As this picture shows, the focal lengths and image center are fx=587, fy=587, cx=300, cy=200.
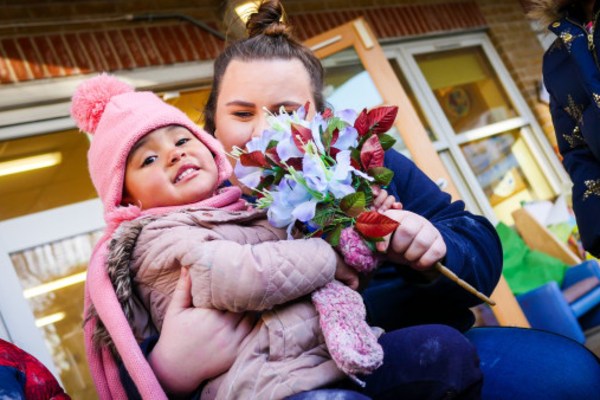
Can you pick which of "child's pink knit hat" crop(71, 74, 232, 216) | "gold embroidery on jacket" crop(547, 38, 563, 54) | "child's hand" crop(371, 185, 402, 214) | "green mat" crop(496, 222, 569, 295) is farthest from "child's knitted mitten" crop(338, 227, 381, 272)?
"green mat" crop(496, 222, 569, 295)

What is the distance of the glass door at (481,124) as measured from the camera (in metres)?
5.78

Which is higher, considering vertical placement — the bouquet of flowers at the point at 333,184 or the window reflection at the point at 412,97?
the window reflection at the point at 412,97

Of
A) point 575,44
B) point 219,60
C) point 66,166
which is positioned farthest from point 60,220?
point 575,44

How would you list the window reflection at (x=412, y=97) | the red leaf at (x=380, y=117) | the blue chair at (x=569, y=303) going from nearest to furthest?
1. the red leaf at (x=380, y=117)
2. the blue chair at (x=569, y=303)
3. the window reflection at (x=412, y=97)

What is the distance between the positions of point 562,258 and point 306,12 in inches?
119

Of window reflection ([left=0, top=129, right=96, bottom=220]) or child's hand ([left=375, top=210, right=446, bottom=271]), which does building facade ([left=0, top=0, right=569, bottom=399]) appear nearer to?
window reflection ([left=0, top=129, right=96, bottom=220])

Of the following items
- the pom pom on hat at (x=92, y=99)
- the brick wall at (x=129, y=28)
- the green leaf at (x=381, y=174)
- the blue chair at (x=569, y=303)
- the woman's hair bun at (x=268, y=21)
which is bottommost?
the blue chair at (x=569, y=303)

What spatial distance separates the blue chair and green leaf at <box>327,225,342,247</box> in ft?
11.0

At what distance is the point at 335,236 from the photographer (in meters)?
1.26

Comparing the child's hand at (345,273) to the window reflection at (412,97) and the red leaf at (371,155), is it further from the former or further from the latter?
the window reflection at (412,97)

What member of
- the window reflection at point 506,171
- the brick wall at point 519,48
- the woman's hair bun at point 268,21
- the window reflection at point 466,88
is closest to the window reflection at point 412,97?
the window reflection at point 466,88

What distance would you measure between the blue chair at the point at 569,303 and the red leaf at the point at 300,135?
3.39m

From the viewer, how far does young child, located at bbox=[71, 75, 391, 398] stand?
1.15 metres

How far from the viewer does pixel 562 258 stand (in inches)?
198
